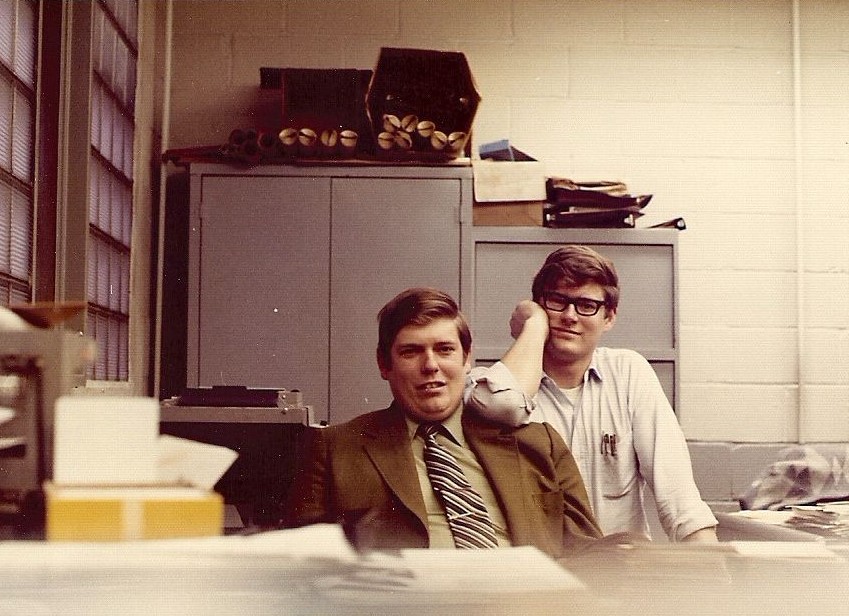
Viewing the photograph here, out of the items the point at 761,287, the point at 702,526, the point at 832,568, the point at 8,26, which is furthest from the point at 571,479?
the point at 8,26

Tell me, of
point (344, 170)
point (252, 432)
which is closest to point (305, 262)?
point (344, 170)

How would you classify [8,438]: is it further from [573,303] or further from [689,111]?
[689,111]

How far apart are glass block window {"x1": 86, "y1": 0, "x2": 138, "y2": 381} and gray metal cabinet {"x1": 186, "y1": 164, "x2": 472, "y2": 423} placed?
0.41ft

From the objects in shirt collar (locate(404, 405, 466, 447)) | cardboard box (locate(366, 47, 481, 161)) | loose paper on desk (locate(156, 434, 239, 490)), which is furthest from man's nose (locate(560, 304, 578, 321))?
loose paper on desk (locate(156, 434, 239, 490))

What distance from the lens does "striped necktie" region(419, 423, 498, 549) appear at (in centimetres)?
103

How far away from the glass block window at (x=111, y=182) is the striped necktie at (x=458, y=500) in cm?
45

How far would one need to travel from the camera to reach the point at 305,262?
A: 1.52 metres

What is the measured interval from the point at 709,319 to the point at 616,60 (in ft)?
1.76

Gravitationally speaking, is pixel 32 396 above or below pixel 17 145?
below

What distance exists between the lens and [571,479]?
1.15 metres

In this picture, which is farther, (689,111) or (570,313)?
(689,111)

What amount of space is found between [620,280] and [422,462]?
2.18ft

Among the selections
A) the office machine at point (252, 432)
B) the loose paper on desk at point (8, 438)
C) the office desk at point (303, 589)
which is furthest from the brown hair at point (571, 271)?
the loose paper on desk at point (8, 438)

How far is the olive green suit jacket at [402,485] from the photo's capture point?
40.7 inches
